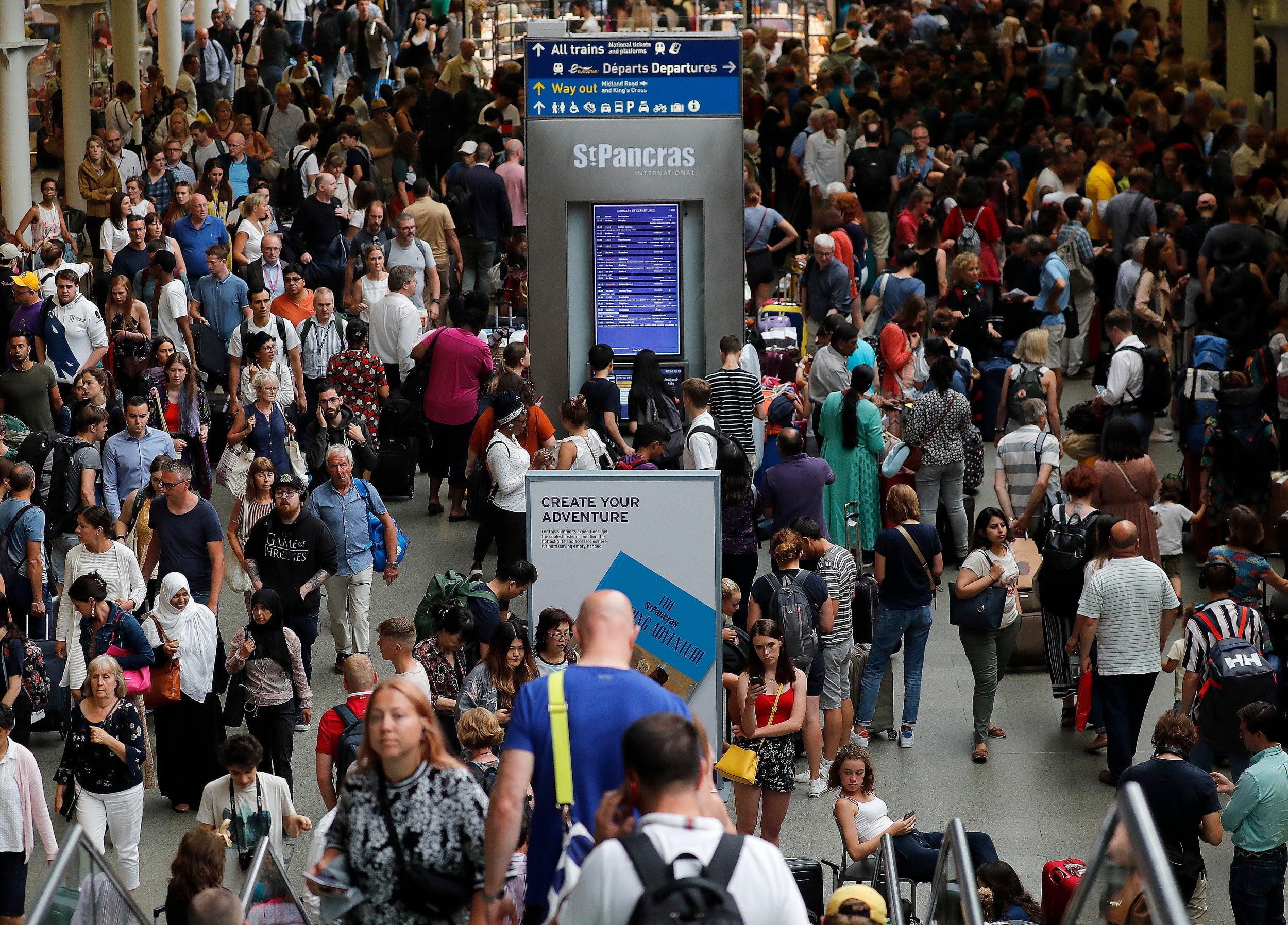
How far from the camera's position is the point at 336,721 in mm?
8391

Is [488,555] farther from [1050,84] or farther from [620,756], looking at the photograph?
[1050,84]

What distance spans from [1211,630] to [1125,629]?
567 mm

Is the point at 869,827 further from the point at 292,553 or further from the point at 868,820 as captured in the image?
the point at 292,553

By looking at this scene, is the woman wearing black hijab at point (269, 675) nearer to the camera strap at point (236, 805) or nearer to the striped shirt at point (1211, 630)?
the camera strap at point (236, 805)

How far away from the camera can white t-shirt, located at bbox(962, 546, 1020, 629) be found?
1034cm

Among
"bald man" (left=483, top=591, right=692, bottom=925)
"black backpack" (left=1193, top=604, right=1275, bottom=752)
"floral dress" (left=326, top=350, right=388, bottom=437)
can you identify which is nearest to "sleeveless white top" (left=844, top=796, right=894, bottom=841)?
"black backpack" (left=1193, top=604, right=1275, bottom=752)

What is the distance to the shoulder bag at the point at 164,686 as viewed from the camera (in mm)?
9805

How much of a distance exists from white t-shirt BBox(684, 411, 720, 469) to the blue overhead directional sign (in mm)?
3403

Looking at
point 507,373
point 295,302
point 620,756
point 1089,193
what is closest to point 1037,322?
point 1089,193

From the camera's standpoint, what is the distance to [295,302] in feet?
48.0

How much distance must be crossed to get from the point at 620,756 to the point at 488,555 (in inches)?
349

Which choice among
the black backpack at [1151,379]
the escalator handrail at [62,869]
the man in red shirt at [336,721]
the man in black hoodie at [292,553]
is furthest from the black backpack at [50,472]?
the black backpack at [1151,379]

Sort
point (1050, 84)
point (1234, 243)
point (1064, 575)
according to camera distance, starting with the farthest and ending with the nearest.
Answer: point (1050, 84) → point (1234, 243) → point (1064, 575)

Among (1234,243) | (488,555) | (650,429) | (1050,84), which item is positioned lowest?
(488,555)
